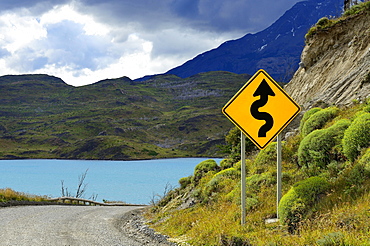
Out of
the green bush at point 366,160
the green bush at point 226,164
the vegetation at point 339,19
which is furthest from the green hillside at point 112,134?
the green bush at point 366,160

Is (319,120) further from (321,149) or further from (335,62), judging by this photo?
(335,62)

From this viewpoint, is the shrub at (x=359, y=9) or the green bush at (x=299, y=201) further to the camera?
the shrub at (x=359, y=9)

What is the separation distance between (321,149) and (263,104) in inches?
157

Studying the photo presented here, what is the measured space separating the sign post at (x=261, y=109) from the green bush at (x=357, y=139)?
2.66 m

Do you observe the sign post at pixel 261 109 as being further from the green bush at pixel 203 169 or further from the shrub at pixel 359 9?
the shrub at pixel 359 9

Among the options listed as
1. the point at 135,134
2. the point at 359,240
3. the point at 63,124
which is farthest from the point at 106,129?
the point at 359,240

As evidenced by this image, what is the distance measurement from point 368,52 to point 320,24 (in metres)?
8.04

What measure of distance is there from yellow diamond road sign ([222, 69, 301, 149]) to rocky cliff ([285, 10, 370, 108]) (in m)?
11.2

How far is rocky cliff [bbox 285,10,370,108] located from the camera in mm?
20302

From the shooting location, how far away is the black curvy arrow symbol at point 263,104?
9211 mm

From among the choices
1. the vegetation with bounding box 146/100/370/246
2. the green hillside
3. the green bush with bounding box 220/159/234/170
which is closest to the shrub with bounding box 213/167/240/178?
the vegetation with bounding box 146/100/370/246

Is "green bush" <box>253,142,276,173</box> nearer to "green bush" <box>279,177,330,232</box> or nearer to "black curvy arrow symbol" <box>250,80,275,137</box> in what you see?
"green bush" <box>279,177,330,232</box>

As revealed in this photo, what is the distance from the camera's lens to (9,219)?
14.6 metres

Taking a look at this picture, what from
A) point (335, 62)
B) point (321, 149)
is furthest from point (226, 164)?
point (335, 62)
